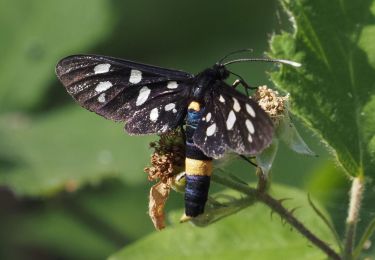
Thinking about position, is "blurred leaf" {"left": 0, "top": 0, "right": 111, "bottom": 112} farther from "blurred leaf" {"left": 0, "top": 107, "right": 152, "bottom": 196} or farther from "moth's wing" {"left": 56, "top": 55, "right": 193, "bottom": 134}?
"moth's wing" {"left": 56, "top": 55, "right": 193, "bottom": 134}

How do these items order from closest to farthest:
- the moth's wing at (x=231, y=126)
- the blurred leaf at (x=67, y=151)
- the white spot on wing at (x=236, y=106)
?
Answer: the moth's wing at (x=231, y=126) → the white spot on wing at (x=236, y=106) → the blurred leaf at (x=67, y=151)

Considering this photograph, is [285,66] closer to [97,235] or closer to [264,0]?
[97,235]

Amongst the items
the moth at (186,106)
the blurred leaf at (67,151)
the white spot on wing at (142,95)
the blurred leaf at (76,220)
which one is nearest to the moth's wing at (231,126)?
the moth at (186,106)

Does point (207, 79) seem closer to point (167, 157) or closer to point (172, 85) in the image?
point (172, 85)

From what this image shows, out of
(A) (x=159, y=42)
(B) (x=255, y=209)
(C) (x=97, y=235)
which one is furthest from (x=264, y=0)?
(B) (x=255, y=209)

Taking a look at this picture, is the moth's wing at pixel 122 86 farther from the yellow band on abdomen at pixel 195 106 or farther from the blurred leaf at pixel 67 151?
the blurred leaf at pixel 67 151

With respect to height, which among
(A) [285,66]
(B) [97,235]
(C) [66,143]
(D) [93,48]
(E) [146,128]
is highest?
(A) [285,66]

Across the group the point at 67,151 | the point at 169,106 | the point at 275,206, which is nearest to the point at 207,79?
the point at 169,106
